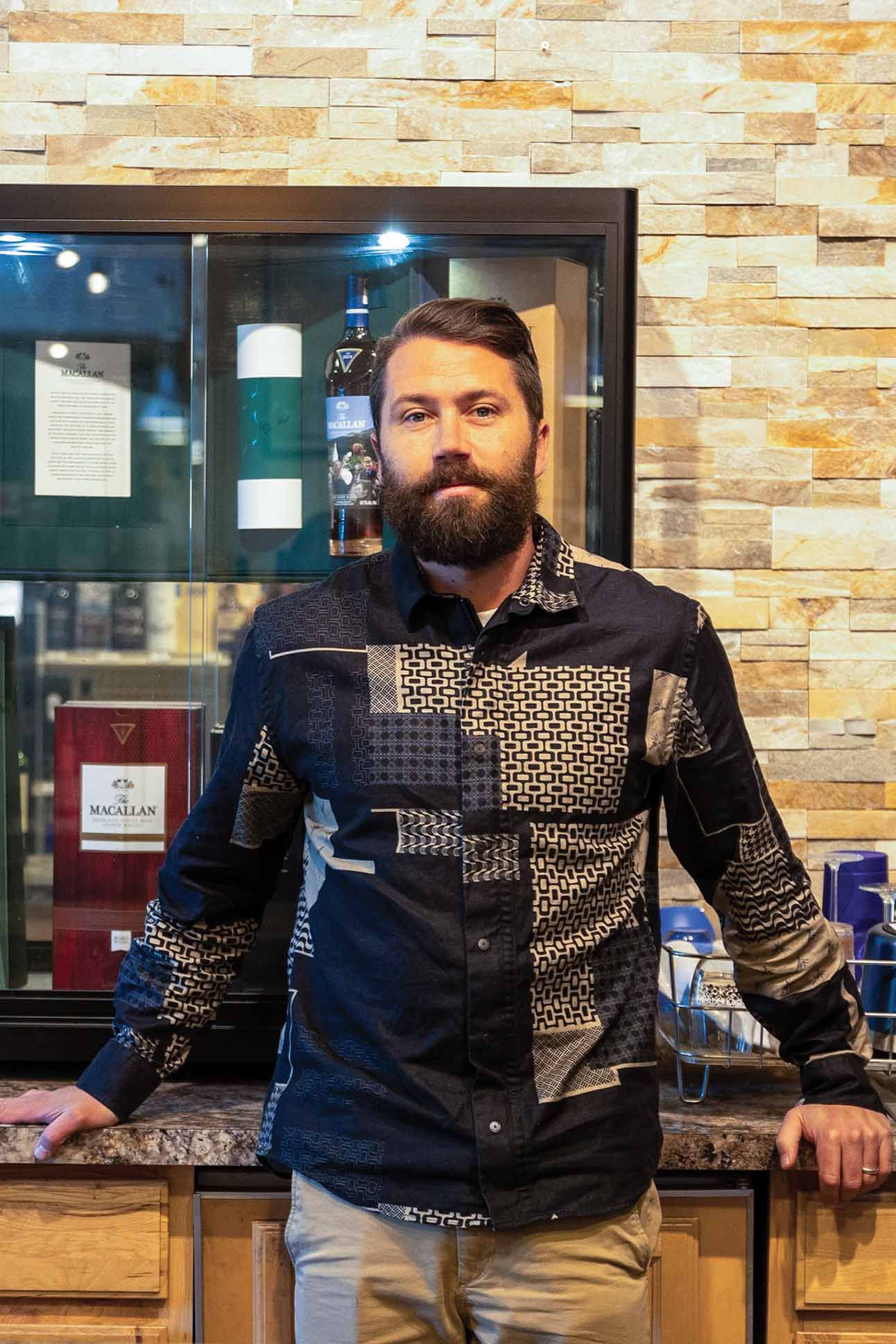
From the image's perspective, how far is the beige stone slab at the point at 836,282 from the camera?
1995mm

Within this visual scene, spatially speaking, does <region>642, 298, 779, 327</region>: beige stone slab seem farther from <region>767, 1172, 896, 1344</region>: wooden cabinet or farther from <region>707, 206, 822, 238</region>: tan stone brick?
<region>767, 1172, 896, 1344</region>: wooden cabinet

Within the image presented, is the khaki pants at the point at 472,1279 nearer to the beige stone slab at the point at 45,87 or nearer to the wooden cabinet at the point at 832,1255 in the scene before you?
the wooden cabinet at the point at 832,1255

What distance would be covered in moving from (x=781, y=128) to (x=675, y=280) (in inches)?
11.2

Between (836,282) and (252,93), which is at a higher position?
(252,93)

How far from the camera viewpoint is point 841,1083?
1362 mm

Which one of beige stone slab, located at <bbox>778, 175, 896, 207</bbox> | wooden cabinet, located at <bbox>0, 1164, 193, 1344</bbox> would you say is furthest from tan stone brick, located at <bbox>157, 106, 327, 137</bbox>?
wooden cabinet, located at <bbox>0, 1164, 193, 1344</bbox>

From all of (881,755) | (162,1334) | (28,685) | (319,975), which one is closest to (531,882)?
(319,975)

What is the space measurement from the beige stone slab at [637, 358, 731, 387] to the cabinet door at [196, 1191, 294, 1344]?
1.28 metres

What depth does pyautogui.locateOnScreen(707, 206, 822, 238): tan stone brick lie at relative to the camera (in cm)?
199

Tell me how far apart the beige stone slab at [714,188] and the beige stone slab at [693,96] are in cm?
10

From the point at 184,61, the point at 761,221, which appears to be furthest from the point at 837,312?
the point at 184,61

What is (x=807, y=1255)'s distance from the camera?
1445mm

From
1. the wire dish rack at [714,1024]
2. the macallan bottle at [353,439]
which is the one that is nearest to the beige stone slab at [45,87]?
the macallan bottle at [353,439]

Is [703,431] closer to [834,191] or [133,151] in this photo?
[834,191]
